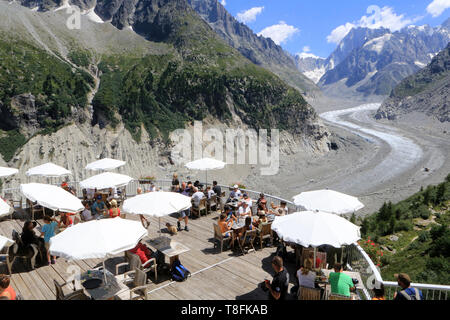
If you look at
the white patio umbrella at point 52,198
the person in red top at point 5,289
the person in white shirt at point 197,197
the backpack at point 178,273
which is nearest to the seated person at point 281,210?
the person in white shirt at point 197,197

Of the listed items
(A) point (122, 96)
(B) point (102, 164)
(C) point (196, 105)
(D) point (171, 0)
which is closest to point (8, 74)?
(A) point (122, 96)

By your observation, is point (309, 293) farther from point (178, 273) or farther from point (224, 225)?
point (224, 225)

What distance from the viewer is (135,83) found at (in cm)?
6156

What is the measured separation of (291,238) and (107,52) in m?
80.5

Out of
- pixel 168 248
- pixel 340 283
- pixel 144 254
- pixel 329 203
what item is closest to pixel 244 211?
pixel 329 203

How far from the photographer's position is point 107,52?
76438 mm

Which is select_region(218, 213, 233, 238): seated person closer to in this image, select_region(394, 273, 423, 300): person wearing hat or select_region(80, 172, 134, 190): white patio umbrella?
select_region(80, 172, 134, 190): white patio umbrella

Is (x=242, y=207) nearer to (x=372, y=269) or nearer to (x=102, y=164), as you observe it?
(x=372, y=269)

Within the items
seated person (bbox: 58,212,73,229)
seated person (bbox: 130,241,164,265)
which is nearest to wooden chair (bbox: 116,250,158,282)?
seated person (bbox: 130,241,164,265)

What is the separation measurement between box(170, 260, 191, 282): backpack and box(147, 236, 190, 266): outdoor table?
0.20m

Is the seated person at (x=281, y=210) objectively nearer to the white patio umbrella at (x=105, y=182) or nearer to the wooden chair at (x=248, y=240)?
the wooden chair at (x=248, y=240)

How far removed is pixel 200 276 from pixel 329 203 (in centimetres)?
473

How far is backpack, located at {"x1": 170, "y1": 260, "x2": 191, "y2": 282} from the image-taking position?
8.94m

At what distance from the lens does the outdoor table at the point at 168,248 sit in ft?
30.2
